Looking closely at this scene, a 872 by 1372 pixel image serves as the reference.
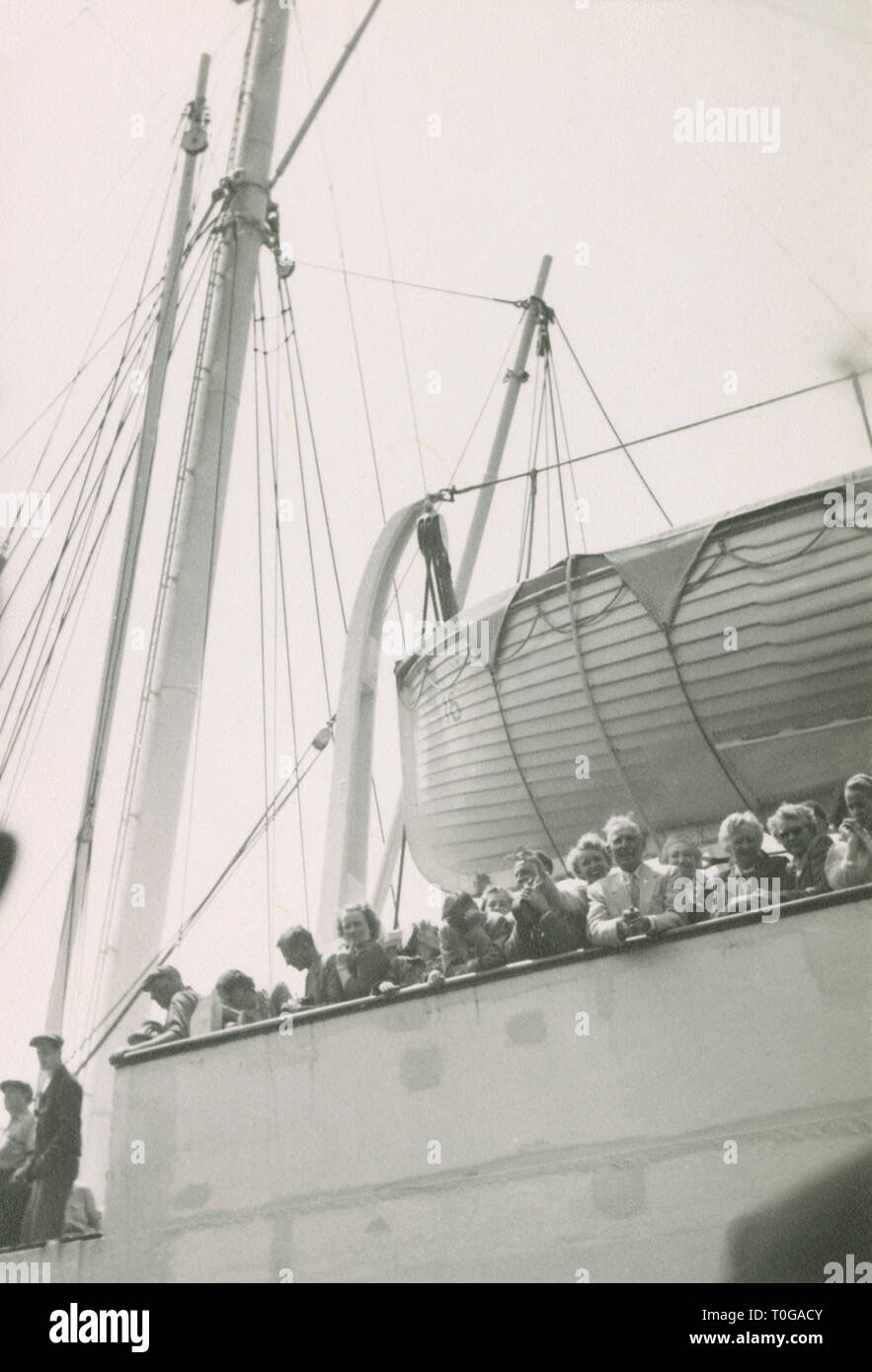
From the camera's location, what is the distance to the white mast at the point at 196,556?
27.6ft

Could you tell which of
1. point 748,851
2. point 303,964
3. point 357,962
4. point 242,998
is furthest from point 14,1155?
point 748,851

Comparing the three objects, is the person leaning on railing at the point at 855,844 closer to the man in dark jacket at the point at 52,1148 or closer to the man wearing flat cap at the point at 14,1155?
the man in dark jacket at the point at 52,1148

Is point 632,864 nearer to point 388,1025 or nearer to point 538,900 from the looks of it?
point 538,900

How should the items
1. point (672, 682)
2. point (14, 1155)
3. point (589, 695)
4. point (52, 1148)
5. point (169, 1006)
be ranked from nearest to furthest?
point (52, 1148)
point (14, 1155)
point (169, 1006)
point (672, 682)
point (589, 695)

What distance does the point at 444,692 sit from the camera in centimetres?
1006

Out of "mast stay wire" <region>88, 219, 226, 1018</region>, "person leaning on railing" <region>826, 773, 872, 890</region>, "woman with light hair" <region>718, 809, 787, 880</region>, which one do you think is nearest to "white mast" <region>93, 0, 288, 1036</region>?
"mast stay wire" <region>88, 219, 226, 1018</region>

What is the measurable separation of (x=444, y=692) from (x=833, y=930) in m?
5.70

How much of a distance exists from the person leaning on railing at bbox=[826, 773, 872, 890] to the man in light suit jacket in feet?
1.99

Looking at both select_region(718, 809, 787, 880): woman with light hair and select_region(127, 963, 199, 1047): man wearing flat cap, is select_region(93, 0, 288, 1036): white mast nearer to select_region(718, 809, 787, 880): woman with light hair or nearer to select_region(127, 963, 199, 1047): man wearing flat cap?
select_region(127, 963, 199, 1047): man wearing flat cap

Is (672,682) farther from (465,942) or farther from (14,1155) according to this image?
(14,1155)

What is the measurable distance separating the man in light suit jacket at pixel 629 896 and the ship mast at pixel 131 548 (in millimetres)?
4762

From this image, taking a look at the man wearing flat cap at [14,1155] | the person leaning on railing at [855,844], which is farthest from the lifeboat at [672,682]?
the man wearing flat cap at [14,1155]

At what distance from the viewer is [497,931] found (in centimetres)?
537

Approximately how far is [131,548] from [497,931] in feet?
19.9
